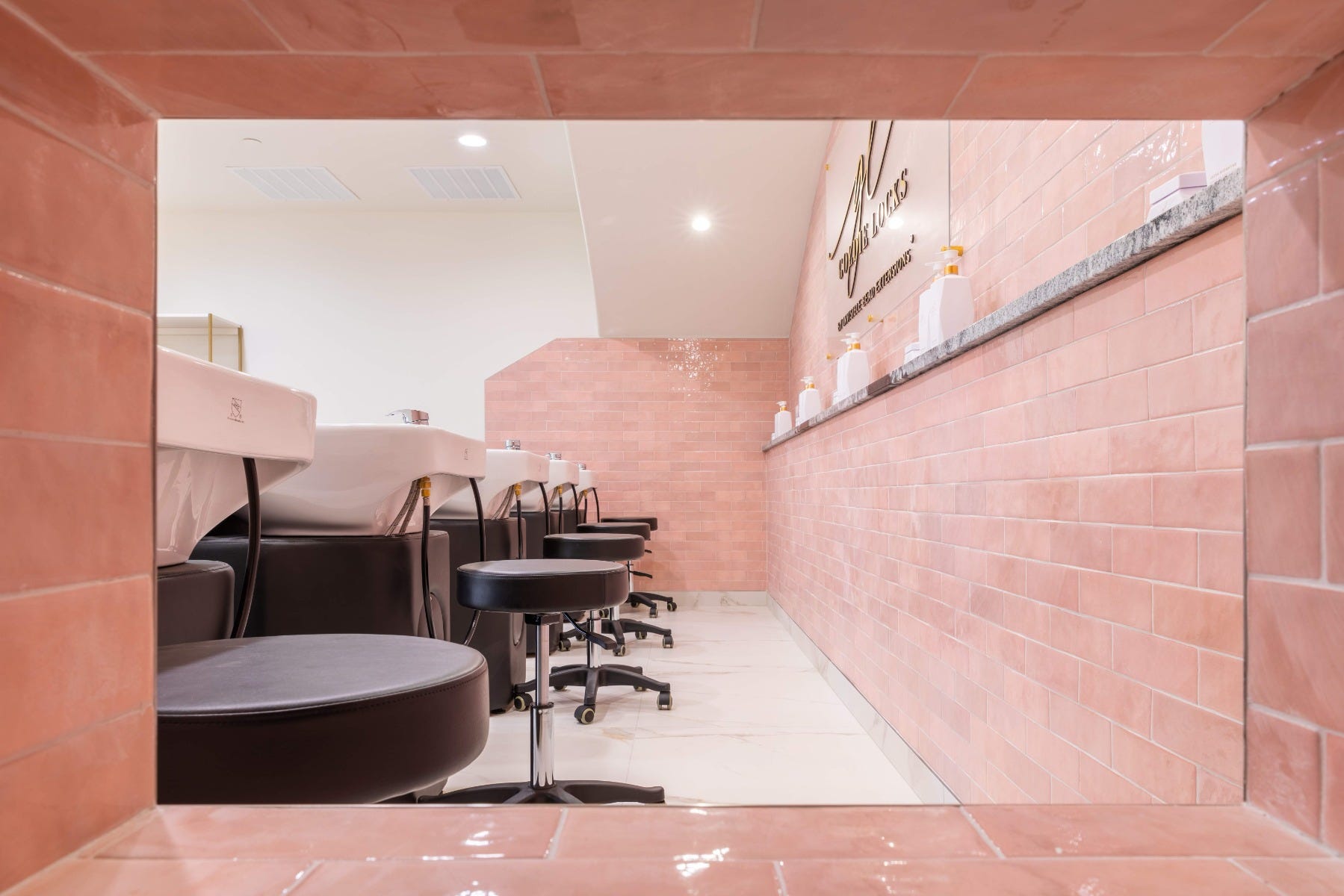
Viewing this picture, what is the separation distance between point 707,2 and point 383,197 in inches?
246

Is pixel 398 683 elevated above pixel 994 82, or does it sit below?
below

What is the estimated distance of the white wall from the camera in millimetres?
6082

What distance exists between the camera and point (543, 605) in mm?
1720

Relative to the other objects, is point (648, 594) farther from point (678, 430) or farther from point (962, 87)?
point (962, 87)

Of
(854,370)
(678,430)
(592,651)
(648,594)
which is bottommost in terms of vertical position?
(648,594)

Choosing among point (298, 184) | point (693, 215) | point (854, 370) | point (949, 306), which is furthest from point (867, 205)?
point (298, 184)

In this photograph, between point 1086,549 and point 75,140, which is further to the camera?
point 1086,549

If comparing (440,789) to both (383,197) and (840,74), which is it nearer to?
(840,74)

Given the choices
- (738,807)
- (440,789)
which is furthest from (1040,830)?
(440,789)

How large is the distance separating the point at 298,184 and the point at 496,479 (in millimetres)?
4557

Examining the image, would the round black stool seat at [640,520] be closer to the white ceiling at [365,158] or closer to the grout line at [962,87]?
the white ceiling at [365,158]

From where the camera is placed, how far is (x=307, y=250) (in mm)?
6250

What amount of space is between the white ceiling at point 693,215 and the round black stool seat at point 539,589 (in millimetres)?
3347

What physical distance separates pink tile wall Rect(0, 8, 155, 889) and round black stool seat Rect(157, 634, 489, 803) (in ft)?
0.13
